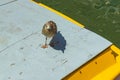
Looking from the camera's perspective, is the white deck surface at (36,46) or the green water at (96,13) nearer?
the white deck surface at (36,46)

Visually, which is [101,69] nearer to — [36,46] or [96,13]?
[36,46]

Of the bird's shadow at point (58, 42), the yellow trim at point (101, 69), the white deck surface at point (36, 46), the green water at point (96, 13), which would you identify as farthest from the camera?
the green water at point (96, 13)

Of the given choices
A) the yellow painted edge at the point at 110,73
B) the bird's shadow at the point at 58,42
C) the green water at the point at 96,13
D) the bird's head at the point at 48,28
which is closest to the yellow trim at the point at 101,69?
the yellow painted edge at the point at 110,73

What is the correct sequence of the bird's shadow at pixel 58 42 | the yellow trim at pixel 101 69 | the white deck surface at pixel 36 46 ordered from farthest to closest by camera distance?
the bird's shadow at pixel 58 42
the yellow trim at pixel 101 69
the white deck surface at pixel 36 46

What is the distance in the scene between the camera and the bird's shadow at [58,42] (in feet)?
11.0

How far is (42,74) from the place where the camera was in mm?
3037

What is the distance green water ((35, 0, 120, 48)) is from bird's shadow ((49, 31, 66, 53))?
112 inches

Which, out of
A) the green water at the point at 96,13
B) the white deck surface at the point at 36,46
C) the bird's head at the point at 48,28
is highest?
the bird's head at the point at 48,28

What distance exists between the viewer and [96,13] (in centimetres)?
700

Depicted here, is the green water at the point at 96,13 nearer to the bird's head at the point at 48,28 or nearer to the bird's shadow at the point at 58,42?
the bird's shadow at the point at 58,42

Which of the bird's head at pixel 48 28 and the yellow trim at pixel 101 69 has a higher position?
the bird's head at pixel 48 28

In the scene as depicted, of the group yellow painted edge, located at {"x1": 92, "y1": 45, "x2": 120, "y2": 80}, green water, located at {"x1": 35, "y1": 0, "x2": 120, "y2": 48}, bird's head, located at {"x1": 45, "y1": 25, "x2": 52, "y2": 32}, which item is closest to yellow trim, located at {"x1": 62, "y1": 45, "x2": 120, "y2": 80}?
yellow painted edge, located at {"x1": 92, "y1": 45, "x2": 120, "y2": 80}

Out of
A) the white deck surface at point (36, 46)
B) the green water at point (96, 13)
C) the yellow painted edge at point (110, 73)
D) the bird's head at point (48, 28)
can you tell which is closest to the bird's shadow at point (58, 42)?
the white deck surface at point (36, 46)

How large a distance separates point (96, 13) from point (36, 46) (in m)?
3.90
